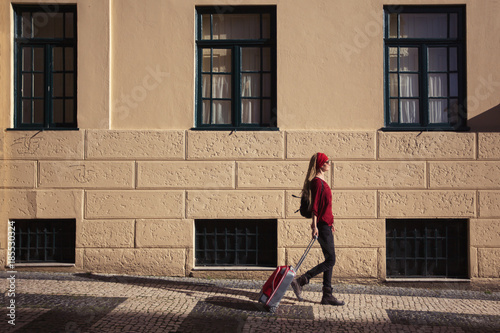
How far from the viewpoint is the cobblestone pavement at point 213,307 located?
5.46 metres

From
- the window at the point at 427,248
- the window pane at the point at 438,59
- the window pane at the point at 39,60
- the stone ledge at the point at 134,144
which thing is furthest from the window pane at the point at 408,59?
the window pane at the point at 39,60

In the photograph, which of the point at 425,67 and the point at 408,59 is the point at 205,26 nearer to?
the point at 408,59

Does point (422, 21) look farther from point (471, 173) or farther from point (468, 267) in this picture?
point (468, 267)

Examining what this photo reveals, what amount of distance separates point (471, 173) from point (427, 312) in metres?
2.56

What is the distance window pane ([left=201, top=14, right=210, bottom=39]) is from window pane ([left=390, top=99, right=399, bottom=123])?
3170 millimetres

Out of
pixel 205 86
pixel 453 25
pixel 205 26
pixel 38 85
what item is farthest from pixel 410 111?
pixel 38 85

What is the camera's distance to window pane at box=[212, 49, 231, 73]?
8172mm

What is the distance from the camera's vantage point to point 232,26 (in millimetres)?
8156

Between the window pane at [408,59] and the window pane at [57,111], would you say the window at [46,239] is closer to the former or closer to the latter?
the window pane at [57,111]

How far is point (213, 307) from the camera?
618 centimetres

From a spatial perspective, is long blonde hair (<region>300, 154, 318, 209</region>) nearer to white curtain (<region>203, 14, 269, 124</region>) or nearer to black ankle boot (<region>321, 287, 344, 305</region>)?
black ankle boot (<region>321, 287, 344, 305</region>)

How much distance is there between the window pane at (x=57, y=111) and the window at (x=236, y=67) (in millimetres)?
2211

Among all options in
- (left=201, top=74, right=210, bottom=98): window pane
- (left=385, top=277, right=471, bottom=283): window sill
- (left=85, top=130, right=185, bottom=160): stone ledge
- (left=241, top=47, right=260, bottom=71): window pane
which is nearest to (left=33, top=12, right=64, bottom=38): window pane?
(left=85, top=130, right=185, bottom=160): stone ledge

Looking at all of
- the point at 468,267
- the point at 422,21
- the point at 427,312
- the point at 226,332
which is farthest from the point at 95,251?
the point at 422,21
